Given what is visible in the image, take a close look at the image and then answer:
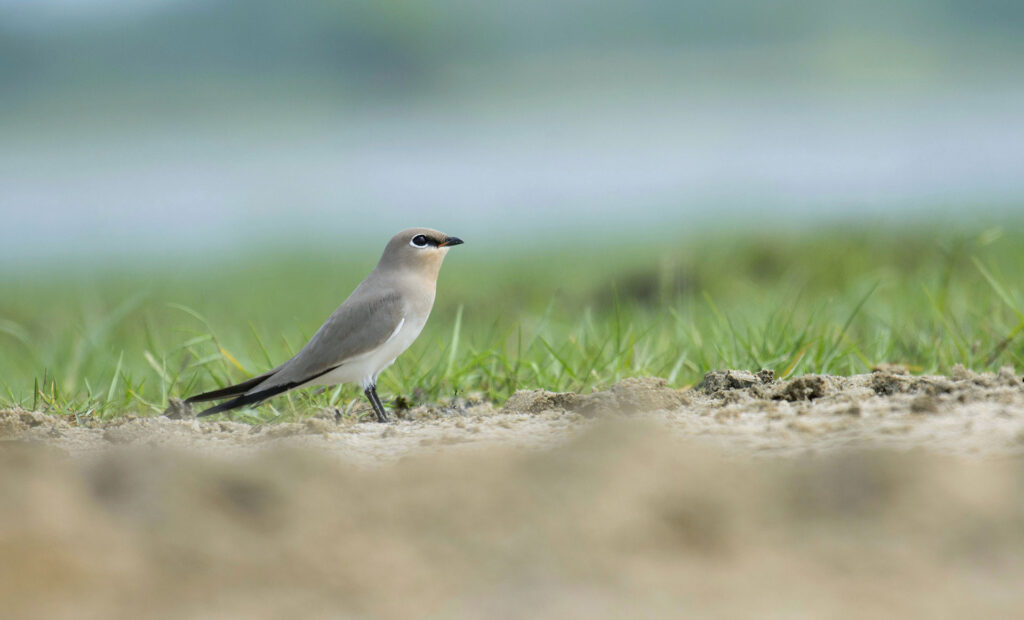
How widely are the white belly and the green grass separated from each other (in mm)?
166

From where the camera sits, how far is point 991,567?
1.94 meters

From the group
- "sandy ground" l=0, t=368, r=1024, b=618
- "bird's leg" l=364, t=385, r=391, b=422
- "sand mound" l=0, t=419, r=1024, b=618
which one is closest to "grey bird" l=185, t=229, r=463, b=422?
"bird's leg" l=364, t=385, r=391, b=422

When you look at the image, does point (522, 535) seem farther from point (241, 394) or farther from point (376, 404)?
point (241, 394)

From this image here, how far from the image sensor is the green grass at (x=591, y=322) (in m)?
4.63

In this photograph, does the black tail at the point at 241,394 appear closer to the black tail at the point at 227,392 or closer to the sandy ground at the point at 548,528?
the black tail at the point at 227,392

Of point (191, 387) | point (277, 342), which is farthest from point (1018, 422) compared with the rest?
point (277, 342)

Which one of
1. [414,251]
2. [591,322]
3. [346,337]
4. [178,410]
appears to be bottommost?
[178,410]

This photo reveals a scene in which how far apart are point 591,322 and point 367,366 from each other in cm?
149

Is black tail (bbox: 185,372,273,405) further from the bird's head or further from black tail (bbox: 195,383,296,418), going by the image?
the bird's head

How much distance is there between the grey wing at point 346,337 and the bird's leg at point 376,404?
0.49 feet

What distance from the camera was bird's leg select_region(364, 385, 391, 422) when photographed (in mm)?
4020

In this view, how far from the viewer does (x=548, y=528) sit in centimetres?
214

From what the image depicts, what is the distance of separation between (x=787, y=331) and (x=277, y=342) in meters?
3.26

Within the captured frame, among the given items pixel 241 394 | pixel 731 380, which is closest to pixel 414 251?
pixel 241 394
